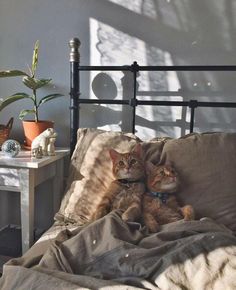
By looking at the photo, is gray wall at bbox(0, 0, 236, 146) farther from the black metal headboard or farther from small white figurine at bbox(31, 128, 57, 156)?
small white figurine at bbox(31, 128, 57, 156)

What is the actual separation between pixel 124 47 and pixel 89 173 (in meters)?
0.71

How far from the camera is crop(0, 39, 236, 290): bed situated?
2.93 ft

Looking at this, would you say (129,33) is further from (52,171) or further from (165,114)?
(52,171)

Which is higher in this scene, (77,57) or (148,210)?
(77,57)

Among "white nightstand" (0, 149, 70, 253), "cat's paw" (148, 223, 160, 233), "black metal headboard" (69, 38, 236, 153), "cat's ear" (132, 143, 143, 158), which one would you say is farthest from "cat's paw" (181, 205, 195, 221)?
"white nightstand" (0, 149, 70, 253)

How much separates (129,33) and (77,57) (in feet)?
0.99

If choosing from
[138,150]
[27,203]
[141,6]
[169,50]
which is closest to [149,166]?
[138,150]

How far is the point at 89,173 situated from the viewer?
1.40m

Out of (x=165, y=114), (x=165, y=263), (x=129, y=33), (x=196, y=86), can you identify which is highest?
(x=129, y=33)

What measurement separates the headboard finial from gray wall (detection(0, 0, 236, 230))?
0.38 ft

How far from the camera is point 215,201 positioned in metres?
1.24

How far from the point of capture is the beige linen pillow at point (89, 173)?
133 cm

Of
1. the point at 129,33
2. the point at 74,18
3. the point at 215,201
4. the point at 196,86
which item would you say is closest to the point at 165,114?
the point at 196,86

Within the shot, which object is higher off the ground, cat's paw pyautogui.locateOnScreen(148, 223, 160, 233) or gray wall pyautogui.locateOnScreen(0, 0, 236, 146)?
gray wall pyautogui.locateOnScreen(0, 0, 236, 146)
